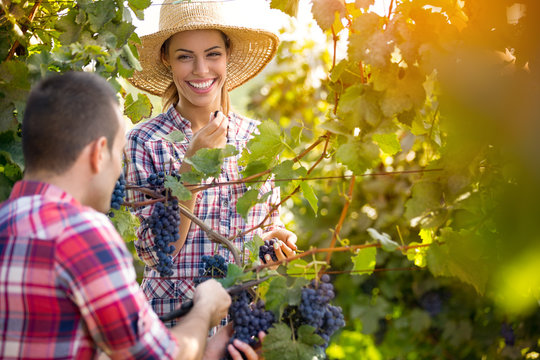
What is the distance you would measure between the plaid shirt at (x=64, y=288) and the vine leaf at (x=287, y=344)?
47 cm

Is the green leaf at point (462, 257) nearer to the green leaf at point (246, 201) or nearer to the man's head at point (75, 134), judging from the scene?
the green leaf at point (246, 201)

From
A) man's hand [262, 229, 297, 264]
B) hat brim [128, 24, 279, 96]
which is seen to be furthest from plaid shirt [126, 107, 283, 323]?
hat brim [128, 24, 279, 96]

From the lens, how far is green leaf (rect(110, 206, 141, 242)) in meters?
2.19

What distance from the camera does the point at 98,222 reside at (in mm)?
1361

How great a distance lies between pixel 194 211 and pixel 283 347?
3.43 ft

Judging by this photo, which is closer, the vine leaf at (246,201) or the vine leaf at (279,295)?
the vine leaf at (279,295)

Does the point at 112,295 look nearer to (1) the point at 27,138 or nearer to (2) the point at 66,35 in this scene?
(1) the point at 27,138

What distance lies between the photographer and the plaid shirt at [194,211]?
2559 millimetres

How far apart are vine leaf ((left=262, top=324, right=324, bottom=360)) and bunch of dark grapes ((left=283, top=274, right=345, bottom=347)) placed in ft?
0.12

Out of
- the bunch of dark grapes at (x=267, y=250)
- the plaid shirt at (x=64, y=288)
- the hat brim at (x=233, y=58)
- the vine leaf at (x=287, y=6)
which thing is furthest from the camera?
the hat brim at (x=233, y=58)

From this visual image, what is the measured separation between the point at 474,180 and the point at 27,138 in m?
1.13

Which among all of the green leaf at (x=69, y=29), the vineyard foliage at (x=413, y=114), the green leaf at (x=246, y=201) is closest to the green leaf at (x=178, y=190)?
the vineyard foliage at (x=413, y=114)

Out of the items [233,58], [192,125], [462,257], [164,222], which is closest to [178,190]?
[164,222]

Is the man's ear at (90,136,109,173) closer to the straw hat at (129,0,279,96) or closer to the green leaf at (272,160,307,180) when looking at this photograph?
the green leaf at (272,160,307,180)
